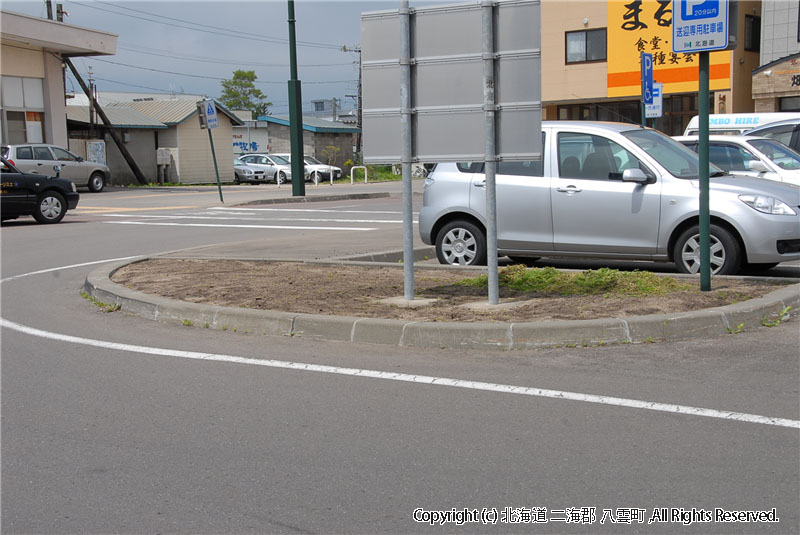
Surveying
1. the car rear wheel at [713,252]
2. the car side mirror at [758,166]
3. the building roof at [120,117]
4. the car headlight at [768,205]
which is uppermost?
the building roof at [120,117]

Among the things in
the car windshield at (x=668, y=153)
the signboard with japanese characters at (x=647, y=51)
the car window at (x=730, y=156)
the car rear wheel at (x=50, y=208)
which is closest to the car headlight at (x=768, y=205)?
the car windshield at (x=668, y=153)

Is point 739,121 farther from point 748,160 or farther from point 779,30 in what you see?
point 779,30

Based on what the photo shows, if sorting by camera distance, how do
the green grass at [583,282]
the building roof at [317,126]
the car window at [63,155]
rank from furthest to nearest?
the building roof at [317,126] < the car window at [63,155] < the green grass at [583,282]

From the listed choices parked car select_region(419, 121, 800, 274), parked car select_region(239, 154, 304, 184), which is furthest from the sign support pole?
parked car select_region(239, 154, 304, 184)

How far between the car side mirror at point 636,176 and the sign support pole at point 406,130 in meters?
2.64

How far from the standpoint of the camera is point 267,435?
4.94 meters

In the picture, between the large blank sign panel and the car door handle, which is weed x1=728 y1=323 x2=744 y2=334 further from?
the car door handle

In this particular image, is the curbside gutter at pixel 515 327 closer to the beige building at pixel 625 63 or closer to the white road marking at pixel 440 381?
the white road marking at pixel 440 381

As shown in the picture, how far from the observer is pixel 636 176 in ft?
31.3

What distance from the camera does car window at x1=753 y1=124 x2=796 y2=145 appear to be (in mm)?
17359

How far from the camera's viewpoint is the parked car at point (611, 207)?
920 cm

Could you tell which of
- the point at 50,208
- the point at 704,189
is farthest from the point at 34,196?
the point at 704,189

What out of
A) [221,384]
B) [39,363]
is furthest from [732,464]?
[39,363]

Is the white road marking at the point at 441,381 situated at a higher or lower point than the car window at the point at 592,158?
lower
